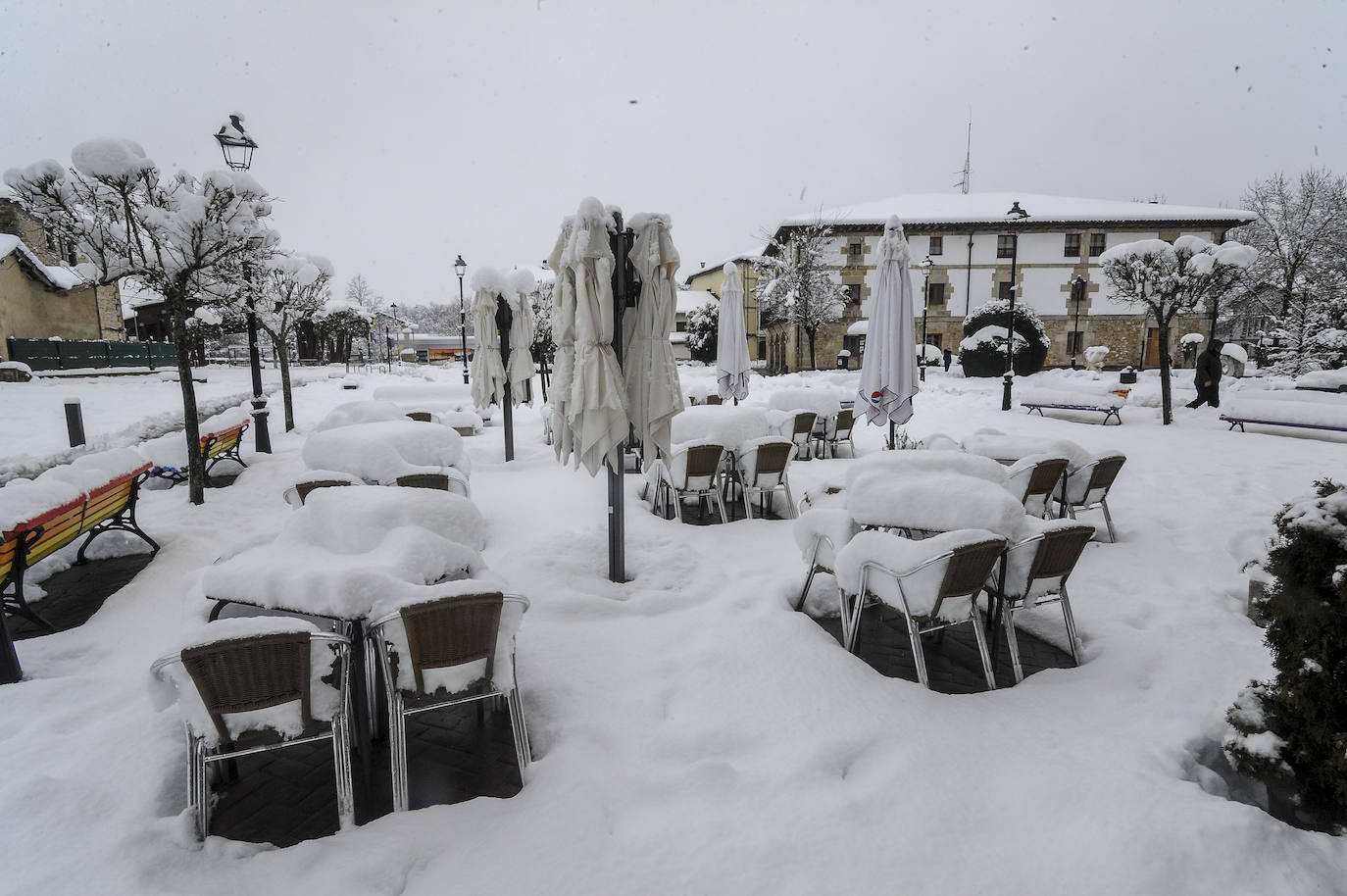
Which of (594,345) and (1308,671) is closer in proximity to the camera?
(1308,671)

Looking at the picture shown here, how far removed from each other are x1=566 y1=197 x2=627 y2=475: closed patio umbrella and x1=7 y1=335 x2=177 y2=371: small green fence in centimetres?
2305

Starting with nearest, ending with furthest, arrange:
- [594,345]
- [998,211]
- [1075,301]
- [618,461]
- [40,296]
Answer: [594,345], [618,461], [40,296], [1075,301], [998,211]

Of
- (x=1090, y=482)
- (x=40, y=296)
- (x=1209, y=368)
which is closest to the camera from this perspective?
(x=1090, y=482)

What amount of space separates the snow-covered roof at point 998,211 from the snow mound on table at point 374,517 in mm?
32085

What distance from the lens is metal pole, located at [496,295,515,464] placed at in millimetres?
10555

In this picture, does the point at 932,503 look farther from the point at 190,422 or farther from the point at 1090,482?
the point at 190,422

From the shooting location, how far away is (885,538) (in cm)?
388

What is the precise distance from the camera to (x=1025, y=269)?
114ft

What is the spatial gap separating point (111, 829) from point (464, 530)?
6.51 feet

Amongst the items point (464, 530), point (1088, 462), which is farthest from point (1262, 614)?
point (464, 530)

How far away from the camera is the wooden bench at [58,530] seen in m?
4.23

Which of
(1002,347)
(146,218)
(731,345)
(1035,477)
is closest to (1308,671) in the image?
(1035,477)

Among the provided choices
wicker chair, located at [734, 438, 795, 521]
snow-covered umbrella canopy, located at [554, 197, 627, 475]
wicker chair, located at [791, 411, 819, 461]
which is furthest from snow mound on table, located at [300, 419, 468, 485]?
wicker chair, located at [791, 411, 819, 461]

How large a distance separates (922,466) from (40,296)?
3800cm
